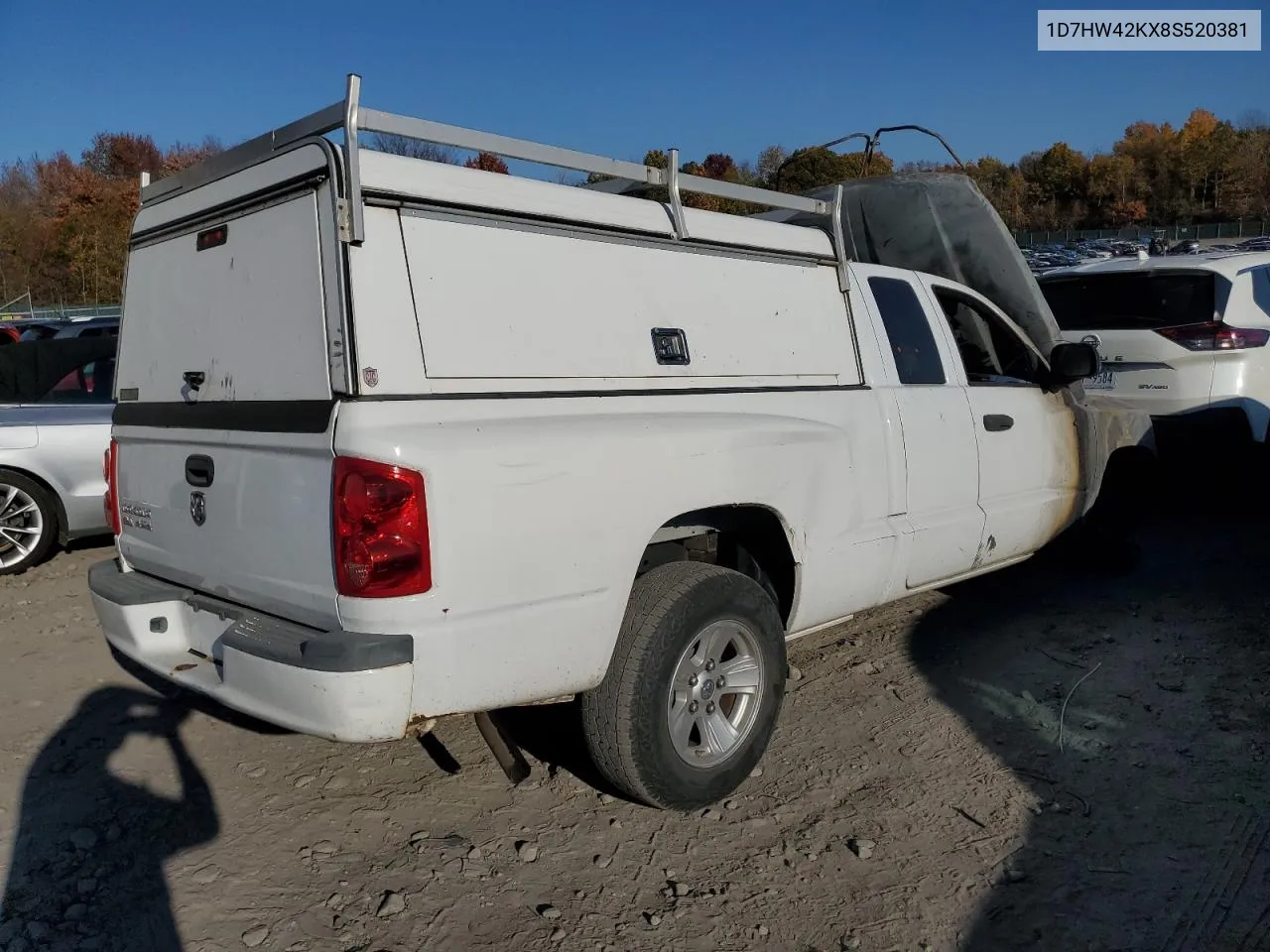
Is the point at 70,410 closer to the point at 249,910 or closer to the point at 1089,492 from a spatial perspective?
the point at 249,910

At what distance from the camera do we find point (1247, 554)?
6.53 metres

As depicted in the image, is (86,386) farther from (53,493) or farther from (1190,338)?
(1190,338)

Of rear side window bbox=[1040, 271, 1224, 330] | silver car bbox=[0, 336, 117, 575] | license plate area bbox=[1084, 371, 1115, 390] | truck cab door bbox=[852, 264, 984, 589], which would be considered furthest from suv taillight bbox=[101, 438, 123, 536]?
rear side window bbox=[1040, 271, 1224, 330]

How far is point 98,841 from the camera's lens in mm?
3396

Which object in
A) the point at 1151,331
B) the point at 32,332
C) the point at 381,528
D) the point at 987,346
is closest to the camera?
the point at 381,528

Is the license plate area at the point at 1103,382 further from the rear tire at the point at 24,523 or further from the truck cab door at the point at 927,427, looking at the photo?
the rear tire at the point at 24,523

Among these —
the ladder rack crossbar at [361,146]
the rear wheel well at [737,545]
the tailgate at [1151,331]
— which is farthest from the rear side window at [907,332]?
the tailgate at [1151,331]

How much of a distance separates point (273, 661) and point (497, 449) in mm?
883

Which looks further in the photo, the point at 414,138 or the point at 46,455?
the point at 46,455

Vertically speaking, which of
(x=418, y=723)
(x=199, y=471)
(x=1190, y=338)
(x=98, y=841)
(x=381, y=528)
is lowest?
(x=98, y=841)

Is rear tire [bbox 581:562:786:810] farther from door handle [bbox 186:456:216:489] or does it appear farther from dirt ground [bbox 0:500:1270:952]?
door handle [bbox 186:456:216:489]

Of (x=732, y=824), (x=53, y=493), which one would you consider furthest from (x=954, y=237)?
(x=53, y=493)

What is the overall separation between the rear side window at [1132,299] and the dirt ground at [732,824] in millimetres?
2597

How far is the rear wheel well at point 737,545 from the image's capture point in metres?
3.69
